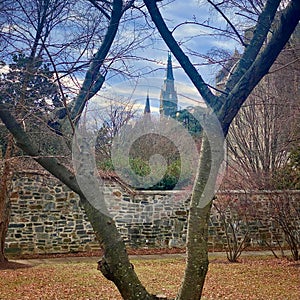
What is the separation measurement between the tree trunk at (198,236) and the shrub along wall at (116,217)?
19.3 ft

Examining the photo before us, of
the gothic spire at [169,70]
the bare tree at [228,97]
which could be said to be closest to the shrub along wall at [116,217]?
the gothic spire at [169,70]

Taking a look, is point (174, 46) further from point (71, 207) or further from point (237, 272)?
point (71, 207)

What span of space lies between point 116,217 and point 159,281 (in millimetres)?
4128

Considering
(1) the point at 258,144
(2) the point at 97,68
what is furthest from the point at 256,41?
(1) the point at 258,144

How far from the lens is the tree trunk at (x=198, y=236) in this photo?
348 cm

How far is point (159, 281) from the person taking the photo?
651cm

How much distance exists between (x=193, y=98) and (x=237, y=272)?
421 cm

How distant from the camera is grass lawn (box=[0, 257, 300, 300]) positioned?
5.59 m

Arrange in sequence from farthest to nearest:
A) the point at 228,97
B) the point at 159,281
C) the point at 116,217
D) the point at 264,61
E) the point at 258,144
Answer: the point at 258,144 → the point at 116,217 → the point at 159,281 → the point at 228,97 → the point at 264,61

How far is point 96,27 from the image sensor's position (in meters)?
4.61

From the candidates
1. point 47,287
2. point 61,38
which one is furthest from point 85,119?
point 47,287

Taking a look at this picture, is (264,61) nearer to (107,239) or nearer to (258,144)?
(107,239)

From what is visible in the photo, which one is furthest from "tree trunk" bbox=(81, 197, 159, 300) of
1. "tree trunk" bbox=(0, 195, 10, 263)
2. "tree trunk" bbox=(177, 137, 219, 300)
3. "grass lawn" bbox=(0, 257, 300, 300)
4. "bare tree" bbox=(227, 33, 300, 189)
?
"bare tree" bbox=(227, 33, 300, 189)

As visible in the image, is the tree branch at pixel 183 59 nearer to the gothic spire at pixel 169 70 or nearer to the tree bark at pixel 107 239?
the gothic spire at pixel 169 70
